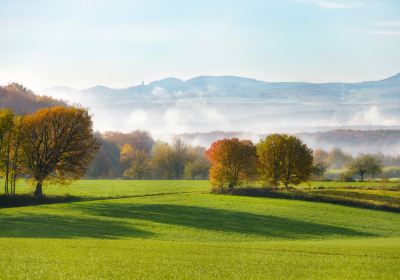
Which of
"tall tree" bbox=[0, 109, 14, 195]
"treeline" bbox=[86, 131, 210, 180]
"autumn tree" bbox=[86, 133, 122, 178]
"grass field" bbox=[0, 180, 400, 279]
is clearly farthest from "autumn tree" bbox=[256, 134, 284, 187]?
"autumn tree" bbox=[86, 133, 122, 178]

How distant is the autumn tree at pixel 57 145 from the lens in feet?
266

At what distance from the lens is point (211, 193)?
98.5m

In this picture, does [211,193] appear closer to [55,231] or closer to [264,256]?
[55,231]

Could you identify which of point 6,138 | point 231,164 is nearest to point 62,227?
point 6,138

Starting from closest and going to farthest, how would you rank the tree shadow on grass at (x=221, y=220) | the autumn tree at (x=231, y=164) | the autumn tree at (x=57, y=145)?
the tree shadow on grass at (x=221, y=220) < the autumn tree at (x=57, y=145) < the autumn tree at (x=231, y=164)

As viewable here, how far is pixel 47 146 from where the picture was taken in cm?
8144

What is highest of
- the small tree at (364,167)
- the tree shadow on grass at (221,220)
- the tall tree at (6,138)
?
the tall tree at (6,138)

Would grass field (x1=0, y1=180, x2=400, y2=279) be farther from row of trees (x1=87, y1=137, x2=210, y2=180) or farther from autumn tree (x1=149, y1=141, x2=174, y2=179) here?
autumn tree (x1=149, y1=141, x2=174, y2=179)

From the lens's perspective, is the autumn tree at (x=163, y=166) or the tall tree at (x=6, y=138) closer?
the tall tree at (x=6, y=138)

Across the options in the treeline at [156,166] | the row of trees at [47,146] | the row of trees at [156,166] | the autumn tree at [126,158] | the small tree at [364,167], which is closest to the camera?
the row of trees at [47,146]

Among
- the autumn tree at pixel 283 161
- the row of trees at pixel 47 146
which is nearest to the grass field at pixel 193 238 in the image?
the row of trees at pixel 47 146

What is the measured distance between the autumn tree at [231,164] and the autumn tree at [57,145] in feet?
94.6

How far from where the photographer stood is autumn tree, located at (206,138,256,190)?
344 feet

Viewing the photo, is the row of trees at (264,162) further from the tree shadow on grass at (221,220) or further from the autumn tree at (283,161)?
the tree shadow on grass at (221,220)
